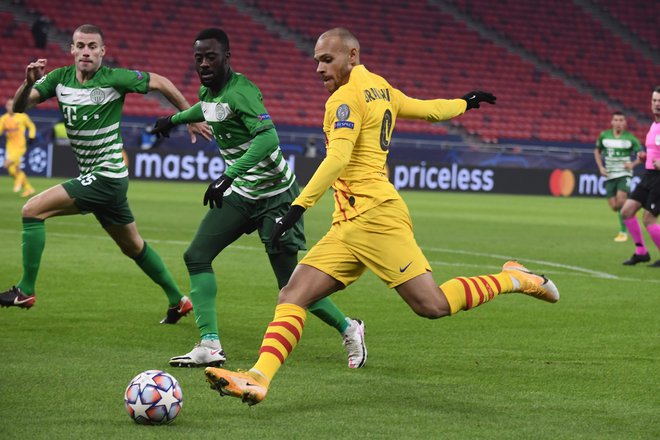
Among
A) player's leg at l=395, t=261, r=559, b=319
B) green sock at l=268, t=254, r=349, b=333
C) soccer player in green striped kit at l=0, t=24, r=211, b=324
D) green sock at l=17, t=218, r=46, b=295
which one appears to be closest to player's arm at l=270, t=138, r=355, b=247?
player's leg at l=395, t=261, r=559, b=319

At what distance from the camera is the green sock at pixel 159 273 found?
8.46 metres

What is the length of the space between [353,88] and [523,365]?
2.26 meters

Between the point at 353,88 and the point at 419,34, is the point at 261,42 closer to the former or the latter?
the point at 419,34

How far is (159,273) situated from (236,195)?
1.59 meters

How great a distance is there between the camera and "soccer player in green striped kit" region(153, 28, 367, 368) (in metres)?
6.80

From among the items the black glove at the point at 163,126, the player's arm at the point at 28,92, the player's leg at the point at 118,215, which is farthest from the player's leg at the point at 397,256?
the player's arm at the point at 28,92

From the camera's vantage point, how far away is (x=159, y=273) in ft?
27.9

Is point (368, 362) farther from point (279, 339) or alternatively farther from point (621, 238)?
point (621, 238)

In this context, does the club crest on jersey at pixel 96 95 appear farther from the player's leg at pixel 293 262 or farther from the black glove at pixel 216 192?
the black glove at pixel 216 192

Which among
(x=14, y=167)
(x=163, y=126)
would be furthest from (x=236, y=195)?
(x=14, y=167)

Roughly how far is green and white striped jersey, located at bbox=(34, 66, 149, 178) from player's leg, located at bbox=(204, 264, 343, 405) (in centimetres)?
285

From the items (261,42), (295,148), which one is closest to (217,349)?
(295,148)

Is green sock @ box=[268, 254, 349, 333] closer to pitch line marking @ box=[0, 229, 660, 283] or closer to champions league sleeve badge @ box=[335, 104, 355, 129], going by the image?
champions league sleeve badge @ box=[335, 104, 355, 129]

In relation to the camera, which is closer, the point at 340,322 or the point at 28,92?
the point at 340,322
